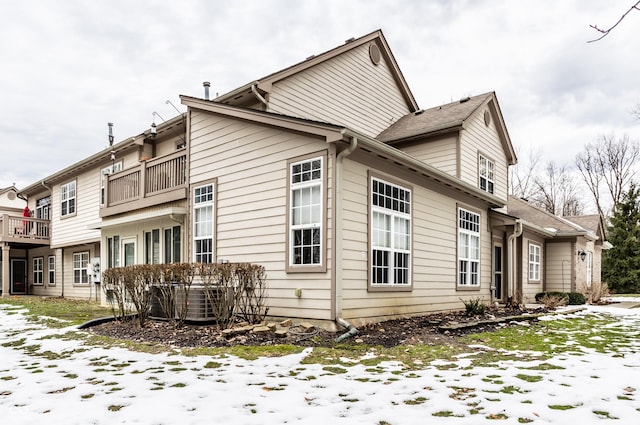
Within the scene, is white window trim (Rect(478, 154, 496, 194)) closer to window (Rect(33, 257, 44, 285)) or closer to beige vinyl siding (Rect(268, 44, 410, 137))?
beige vinyl siding (Rect(268, 44, 410, 137))

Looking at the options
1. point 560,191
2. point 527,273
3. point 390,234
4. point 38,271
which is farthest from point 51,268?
point 560,191

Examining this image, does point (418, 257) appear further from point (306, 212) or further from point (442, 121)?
point (442, 121)

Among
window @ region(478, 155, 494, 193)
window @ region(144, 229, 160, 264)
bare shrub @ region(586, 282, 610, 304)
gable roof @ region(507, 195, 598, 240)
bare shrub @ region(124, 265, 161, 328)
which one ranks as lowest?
bare shrub @ region(586, 282, 610, 304)

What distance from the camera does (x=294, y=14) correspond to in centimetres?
1380

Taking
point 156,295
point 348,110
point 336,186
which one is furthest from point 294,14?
point 156,295

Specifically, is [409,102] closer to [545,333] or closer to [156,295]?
[545,333]

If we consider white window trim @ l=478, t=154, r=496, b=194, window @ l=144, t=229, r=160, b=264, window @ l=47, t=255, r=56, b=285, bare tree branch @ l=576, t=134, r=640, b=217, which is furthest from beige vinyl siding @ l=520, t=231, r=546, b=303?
window @ l=47, t=255, r=56, b=285

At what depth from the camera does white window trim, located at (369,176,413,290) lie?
8.87 metres

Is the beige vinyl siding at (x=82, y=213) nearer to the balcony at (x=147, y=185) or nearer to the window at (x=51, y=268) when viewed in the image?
the window at (x=51, y=268)

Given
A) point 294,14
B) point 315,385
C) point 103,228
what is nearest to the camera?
point 315,385

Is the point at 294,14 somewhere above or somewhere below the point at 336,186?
above

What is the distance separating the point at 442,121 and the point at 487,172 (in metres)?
2.51

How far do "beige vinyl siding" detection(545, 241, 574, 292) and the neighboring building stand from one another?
0.70m

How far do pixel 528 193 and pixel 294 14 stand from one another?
28820 mm
